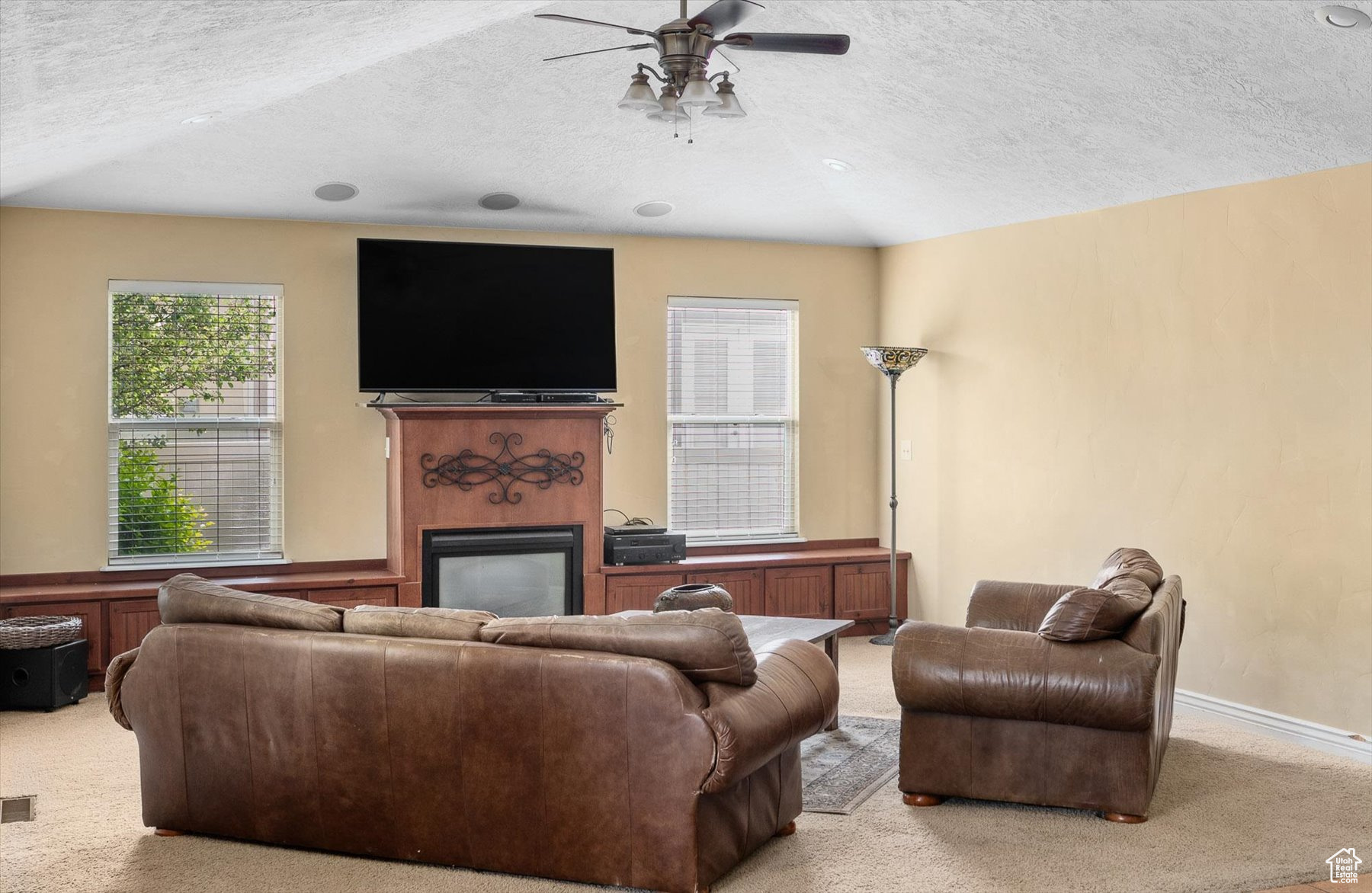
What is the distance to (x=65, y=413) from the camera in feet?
20.9

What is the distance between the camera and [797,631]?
16.8 ft

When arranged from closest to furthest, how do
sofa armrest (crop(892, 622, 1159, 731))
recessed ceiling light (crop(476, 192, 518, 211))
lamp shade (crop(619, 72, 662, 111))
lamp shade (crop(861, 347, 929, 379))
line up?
sofa armrest (crop(892, 622, 1159, 731)) → lamp shade (crop(619, 72, 662, 111)) → recessed ceiling light (crop(476, 192, 518, 211)) → lamp shade (crop(861, 347, 929, 379))

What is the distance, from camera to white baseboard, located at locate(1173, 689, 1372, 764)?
4.87 m

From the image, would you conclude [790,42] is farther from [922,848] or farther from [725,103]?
[922,848]

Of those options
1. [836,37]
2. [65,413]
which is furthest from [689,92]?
[65,413]

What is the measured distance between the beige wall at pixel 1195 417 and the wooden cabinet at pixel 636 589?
68.8 inches

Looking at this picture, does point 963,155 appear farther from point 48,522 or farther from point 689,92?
point 48,522

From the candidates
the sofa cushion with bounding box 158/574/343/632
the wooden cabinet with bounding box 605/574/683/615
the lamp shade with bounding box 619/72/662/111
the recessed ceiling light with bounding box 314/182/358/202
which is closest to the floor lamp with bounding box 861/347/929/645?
the wooden cabinet with bounding box 605/574/683/615

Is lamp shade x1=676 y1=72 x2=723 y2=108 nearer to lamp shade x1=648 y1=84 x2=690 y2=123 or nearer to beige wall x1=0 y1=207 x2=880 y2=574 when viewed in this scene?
lamp shade x1=648 y1=84 x2=690 y2=123

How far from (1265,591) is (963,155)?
251 centimetres

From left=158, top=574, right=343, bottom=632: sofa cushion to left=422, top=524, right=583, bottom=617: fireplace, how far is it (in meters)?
2.74

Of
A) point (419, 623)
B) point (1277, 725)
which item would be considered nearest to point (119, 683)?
point (419, 623)

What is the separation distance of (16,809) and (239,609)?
1339 millimetres

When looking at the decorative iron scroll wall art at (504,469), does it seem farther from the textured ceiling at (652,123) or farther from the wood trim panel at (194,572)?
the textured ceiling at (652,123)
